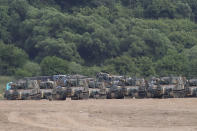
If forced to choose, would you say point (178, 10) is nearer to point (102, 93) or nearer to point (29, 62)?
point (29, 62)

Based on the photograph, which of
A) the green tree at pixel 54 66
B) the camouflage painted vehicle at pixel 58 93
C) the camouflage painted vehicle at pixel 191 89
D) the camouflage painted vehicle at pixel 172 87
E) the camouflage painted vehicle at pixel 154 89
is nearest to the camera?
the camouflage painted vehicle at pixel 58 93

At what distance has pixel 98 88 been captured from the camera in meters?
45.2

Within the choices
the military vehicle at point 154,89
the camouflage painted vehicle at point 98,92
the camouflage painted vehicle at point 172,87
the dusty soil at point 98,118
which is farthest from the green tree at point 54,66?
the dusty soil at point 98,118

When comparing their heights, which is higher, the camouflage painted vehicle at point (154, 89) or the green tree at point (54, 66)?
the green tree at point (54, 66)

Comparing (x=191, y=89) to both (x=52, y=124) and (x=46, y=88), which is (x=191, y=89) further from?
(x=52, y=124)

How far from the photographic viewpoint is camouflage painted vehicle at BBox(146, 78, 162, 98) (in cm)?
4491

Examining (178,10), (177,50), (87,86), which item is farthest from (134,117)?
(178,10)

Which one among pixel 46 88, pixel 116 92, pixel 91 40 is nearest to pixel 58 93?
pixel 46 88

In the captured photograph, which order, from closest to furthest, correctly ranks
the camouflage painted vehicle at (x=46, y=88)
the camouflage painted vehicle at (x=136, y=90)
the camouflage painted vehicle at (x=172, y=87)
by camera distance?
the camouflage painted vehicle at (x=46, y=88), the camouflage painted vehicle at (x=172, y=87), the camouflage painted vehicle at (x=136, y=90)

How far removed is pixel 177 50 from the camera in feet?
265

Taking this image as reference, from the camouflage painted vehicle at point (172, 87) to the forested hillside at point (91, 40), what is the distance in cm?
2316

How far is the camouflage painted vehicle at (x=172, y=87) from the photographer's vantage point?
44.5 metres

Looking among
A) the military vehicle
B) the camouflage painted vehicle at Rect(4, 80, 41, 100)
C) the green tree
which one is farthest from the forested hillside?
the camouflage painted vehicle at Rect(4, 80, 41, 100)

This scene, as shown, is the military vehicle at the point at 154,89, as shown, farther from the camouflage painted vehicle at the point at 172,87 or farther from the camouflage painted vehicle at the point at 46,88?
the camouflage painted vehicle at the point at 46,88
